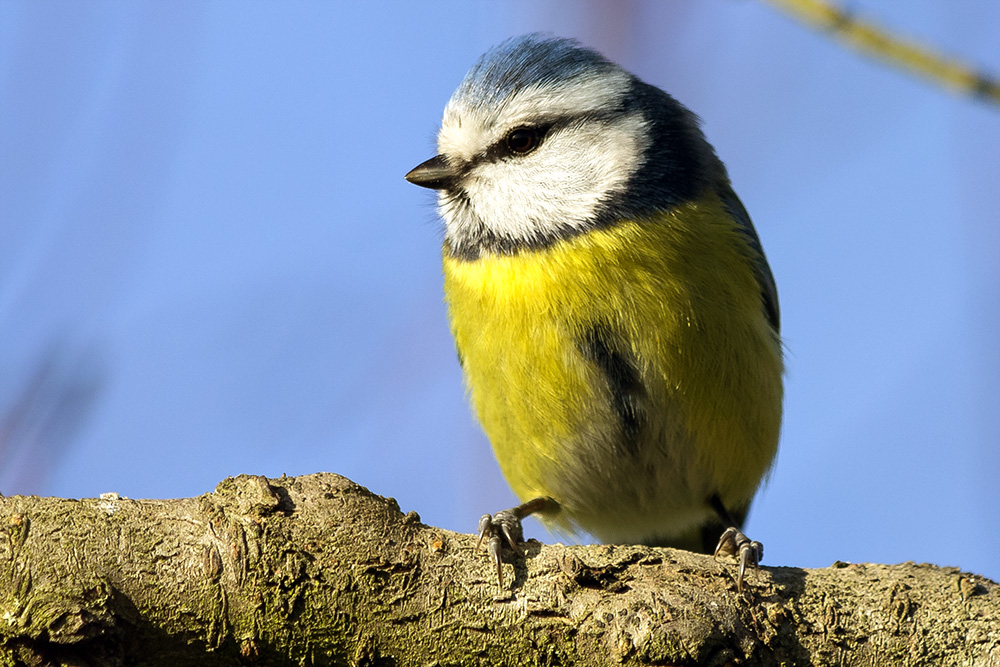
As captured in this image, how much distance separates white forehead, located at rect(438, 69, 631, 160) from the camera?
3213 mm

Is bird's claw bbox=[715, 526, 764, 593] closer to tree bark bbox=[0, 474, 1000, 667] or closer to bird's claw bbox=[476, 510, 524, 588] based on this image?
tree bark bbox=[0, 474, 1000, 667]

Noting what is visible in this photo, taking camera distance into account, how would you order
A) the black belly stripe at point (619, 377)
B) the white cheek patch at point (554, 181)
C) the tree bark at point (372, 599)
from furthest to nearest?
the white cheek patch at point (554, 181), the black belly stripe at point (619, 377), the tree bark at point (372, 599)

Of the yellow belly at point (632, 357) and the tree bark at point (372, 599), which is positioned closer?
the tree bark at point (372, 599)

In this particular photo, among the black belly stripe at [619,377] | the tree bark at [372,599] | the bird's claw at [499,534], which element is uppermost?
the black belly stripe at [619,377]

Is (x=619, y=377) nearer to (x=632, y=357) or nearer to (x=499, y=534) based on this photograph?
(x=632, y=357)

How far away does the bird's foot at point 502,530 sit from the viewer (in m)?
2.08

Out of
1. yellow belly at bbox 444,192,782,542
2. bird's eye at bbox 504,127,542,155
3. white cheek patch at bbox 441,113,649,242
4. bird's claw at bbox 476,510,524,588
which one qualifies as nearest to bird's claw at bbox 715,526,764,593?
yellow belly at bbox 444,192,782,542

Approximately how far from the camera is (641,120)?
3.29m

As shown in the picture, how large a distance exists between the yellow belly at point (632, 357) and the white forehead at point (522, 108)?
422 mm

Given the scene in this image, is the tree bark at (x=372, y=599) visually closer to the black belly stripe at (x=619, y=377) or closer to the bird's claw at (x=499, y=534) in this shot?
the bird's claw at (x=499, y=534)

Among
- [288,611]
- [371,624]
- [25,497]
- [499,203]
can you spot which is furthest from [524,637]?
[499,203]

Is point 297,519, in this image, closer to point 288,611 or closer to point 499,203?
point 288,611

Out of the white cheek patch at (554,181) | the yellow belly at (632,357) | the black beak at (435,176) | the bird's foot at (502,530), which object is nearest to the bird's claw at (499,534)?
the bird's foot at (502,530)

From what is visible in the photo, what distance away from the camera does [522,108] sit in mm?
3223
